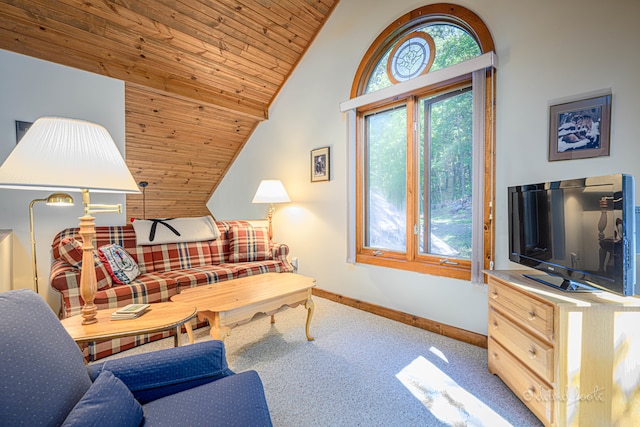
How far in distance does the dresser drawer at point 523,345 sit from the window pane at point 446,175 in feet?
2.41

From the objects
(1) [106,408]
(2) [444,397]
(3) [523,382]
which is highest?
(1) [106,408]

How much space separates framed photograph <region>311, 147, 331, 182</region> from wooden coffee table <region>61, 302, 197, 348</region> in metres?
2.19

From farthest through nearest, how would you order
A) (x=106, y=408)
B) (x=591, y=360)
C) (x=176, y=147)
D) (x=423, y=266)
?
(x=176, y=147) → (x=423, y=266) → (x=591, y=360) → (x=106, y=408)

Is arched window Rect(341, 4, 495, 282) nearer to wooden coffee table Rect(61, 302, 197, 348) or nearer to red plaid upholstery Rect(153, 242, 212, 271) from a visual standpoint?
red plaid upholstery Rect(153, 242, 212, 271)

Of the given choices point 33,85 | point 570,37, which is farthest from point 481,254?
point 33,85

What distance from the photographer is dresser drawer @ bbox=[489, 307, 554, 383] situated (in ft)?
4.39

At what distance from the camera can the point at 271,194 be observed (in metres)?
3.54

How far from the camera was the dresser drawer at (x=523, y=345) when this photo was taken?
4.39ft

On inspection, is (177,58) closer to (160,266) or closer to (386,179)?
(160,266)

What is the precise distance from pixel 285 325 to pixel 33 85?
324cm

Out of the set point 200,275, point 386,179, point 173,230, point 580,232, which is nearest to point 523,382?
point 580,232

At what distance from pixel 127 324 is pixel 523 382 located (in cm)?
206

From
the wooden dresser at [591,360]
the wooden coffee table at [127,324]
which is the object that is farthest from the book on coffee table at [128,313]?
the wooden dresser at [591,360]

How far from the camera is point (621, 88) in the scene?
166 centimetres
